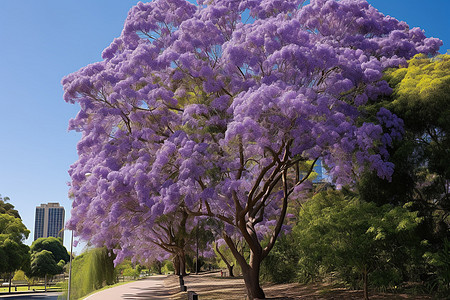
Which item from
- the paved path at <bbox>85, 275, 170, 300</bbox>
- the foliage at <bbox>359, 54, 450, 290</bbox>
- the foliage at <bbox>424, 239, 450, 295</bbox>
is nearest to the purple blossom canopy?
the foliage at <bbox>359, 54, 450, 290</bbox>

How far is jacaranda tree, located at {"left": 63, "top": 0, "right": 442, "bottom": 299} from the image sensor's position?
14.5m

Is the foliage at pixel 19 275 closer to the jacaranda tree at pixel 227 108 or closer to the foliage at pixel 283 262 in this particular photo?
the foliage at pixel 283 262

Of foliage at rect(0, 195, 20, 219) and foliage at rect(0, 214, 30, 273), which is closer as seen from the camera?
foliage at rect(0, 214, 30, 273)

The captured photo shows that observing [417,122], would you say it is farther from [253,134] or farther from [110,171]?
[110,171]

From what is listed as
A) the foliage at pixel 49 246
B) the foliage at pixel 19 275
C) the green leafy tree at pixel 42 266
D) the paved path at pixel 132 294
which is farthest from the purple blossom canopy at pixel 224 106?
the foliage at pixel 19 275

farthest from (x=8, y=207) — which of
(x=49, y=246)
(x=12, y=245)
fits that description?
(x=12, y=245)

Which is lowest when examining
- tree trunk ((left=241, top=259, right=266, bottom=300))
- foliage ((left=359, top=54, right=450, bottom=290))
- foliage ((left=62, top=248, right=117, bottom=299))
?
tree trunk ((left=241, top=259, right=266, bottom=300))

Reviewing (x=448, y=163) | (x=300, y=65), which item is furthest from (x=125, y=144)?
(x=448, y=163)

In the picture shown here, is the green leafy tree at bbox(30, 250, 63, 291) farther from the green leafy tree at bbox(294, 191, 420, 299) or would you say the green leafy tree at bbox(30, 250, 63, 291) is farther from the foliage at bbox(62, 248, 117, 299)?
the green leafy tree at bbox(294, 191, 420, 299)

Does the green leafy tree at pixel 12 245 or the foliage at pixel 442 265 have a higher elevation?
the green leafy tree at pixel 12 245

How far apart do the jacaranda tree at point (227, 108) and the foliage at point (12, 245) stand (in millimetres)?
31093

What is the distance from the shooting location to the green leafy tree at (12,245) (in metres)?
45.3

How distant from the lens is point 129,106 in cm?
1719

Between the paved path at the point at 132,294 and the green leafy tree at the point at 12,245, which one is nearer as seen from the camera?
the paved path at the point at 132,294
